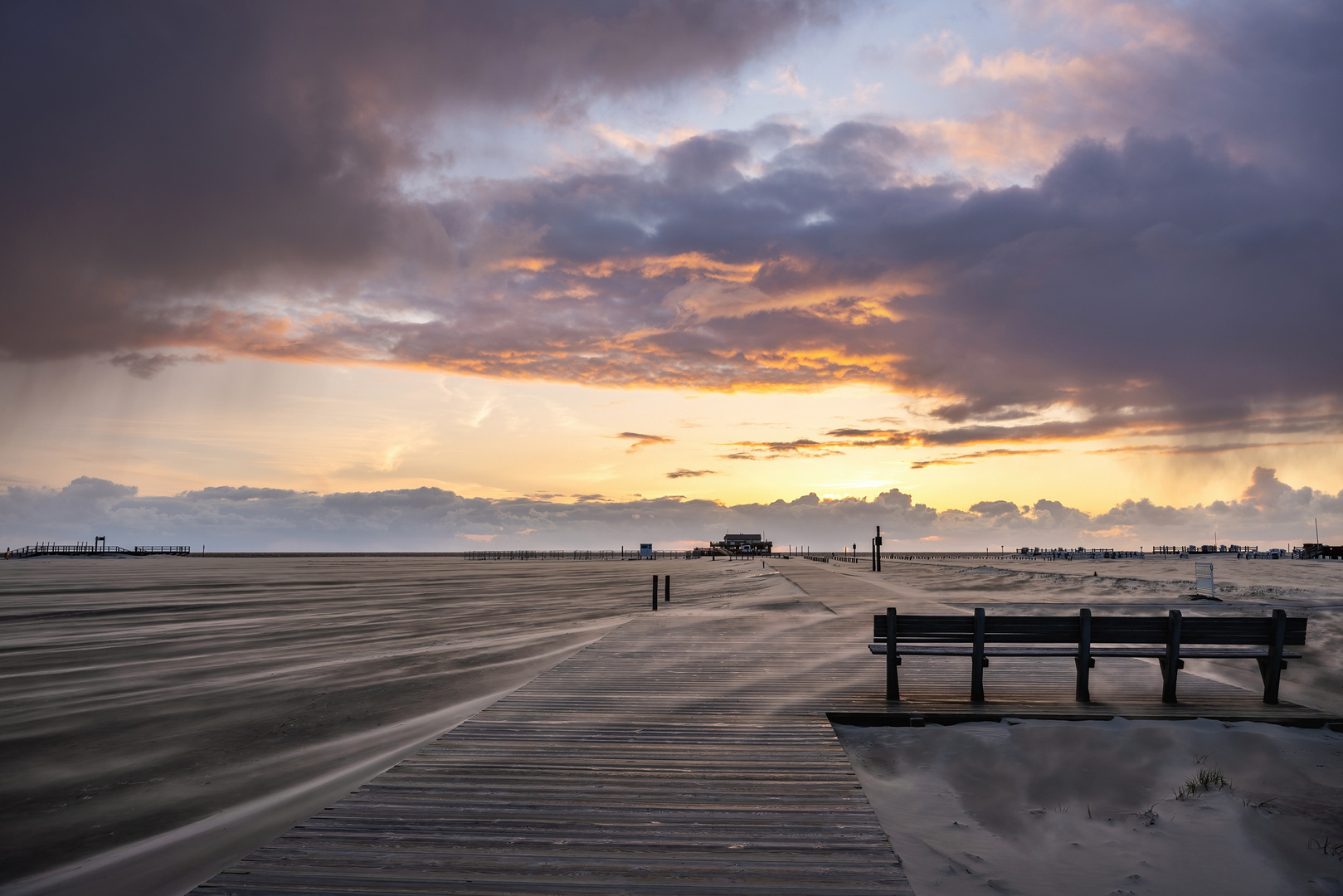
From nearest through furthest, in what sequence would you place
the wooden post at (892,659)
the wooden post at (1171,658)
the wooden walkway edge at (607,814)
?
1. the wooden walkway edge at (607,814)
2. the wooden post at (1171,658)
3. the wooden post at (892,659)

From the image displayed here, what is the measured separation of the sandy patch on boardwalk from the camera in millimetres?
5160

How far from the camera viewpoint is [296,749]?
9750 millimetres

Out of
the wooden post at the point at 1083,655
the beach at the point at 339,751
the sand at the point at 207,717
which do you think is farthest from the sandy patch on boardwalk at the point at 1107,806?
the sand at the point at 207,717

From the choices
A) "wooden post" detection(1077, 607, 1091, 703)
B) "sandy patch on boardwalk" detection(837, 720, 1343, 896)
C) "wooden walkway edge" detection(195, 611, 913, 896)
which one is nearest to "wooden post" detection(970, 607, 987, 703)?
"sandy patch on boardwalk" detection(837, 720, 1343, 896)

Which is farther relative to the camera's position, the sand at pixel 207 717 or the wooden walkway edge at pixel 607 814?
the sand at pixel 207 717

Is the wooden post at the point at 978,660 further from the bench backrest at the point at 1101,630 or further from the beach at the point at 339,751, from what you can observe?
the beach at the point at 339,751

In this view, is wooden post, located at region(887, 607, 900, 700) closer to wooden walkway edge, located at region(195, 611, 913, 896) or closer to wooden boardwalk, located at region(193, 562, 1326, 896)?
wooden boardwalk, located at region(193, 562, 1326, 896)

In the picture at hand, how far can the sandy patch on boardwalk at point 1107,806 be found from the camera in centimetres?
516

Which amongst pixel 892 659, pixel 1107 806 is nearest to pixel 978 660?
pixel 892 659

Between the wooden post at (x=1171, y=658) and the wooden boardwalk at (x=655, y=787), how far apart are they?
298mm

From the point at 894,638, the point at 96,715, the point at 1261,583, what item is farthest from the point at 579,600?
the point at 1261,583

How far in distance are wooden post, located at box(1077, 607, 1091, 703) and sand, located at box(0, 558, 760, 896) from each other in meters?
9.13

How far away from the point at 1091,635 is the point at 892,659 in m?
2.62

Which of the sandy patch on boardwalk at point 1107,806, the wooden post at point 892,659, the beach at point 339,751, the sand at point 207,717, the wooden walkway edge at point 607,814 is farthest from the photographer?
the wooden post at point 892,659
